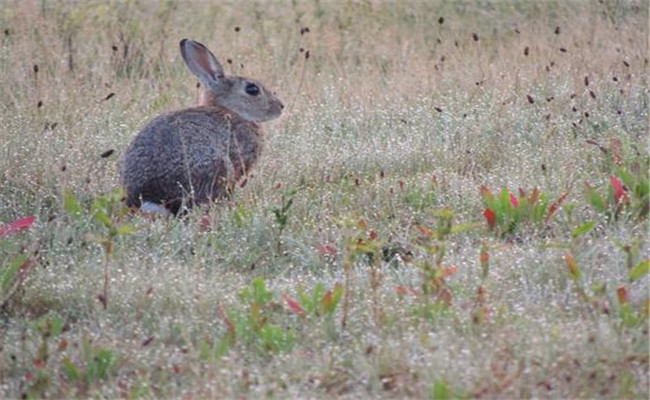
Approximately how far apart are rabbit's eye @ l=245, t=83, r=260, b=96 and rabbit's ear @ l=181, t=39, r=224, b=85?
174 millimetres

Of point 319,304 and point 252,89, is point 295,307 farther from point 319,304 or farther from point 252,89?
point 252,89

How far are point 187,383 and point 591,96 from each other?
4.46 metres

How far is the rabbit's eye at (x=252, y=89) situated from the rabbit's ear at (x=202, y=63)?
174mm

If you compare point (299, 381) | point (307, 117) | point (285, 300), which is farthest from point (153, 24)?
point (299, 381)

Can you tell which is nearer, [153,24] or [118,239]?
[118,239]

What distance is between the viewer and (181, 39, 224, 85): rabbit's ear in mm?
7965

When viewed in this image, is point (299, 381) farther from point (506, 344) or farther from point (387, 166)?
point (387, 166)

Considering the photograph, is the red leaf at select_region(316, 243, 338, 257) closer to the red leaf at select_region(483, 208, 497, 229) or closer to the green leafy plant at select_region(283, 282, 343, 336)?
the red leaf at select_region(483, 208, 497, 229)

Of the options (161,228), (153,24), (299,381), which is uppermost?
(299,381)

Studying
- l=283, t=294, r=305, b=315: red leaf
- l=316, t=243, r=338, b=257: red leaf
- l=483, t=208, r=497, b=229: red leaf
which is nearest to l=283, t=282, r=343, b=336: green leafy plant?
l=283, t=294, r=305, b=315: red leaf

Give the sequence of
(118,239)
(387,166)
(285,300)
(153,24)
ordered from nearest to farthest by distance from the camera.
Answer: (285,300) → (118,239) → (387,166) → (153,24)

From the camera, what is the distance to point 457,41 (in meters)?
10.5

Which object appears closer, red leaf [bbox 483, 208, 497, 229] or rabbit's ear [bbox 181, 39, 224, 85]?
red leaf [bbox 483, 208, 497, 229]

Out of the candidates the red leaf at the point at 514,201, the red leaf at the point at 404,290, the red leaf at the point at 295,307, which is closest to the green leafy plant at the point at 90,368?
the red leaf at the point at 295,307
